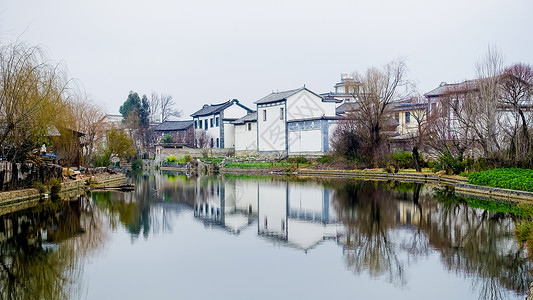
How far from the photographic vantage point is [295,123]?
4181 cm

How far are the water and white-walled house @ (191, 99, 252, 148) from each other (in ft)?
116

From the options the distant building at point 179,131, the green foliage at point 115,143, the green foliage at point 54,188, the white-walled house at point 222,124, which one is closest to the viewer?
the green foliage at point 54,188

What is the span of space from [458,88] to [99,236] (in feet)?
62.9

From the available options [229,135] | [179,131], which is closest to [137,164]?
[229,135]

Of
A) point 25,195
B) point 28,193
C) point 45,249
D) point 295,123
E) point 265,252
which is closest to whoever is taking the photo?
point 45,249

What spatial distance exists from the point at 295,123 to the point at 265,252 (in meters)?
31.9

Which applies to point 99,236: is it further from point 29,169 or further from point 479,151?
point 479,151

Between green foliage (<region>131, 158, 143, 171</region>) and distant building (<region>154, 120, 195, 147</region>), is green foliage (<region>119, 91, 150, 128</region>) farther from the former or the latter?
green foliage (<region>131, 158, 143, 171</region>)

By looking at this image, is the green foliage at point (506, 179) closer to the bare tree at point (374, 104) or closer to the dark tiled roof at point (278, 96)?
the bare tree at point (374, 104)

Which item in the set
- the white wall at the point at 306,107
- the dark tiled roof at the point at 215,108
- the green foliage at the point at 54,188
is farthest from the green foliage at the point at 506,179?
the dark tiled roof at the point at 215,108

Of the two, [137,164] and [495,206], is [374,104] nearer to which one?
[495,206]

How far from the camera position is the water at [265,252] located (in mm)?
7680

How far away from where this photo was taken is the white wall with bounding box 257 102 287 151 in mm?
43438

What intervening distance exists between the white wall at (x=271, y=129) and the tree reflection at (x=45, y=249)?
28.5 m
